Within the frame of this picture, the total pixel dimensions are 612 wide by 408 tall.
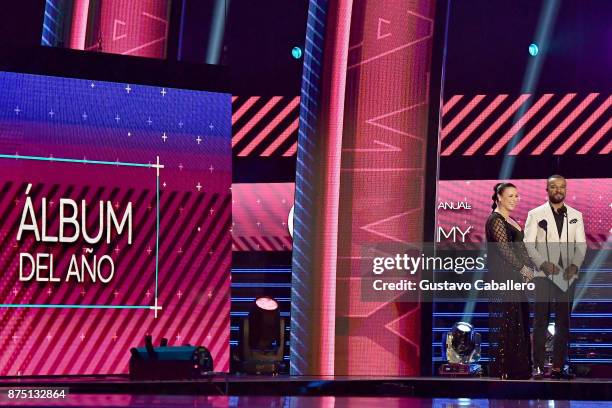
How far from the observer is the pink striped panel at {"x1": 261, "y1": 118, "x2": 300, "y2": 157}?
390 inches

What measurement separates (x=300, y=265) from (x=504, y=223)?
2372 millimetres

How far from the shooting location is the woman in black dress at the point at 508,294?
6738 millimetres

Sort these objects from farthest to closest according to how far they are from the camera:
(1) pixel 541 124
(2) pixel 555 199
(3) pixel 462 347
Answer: (1) pixel 541 124
(3) pixel 462 347
(2) pixel 555 199

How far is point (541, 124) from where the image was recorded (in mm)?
9641

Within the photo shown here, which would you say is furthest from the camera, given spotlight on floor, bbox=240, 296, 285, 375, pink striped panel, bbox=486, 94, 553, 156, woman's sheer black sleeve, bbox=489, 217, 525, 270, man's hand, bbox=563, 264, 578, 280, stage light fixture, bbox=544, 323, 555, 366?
pink striped panel, bbox=486, 94, 553, 156

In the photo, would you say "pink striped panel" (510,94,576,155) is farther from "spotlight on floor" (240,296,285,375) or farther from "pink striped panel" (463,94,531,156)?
"spotlight on floor" (240,296,285,375)

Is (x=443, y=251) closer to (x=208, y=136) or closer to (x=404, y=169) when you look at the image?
(x=404, y=169)

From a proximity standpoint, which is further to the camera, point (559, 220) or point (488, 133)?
point (488, 133)

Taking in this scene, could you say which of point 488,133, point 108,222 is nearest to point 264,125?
point 488,133

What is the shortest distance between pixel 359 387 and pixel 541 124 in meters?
3.99

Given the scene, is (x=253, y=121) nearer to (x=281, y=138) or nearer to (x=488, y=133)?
(x=281, y=138)

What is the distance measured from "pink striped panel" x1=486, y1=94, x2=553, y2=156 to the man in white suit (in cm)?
273

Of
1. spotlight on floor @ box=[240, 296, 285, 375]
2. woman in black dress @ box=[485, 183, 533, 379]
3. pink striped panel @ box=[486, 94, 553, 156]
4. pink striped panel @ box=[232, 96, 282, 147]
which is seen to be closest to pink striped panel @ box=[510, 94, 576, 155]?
pink striped panel @ box=[486, 94, 553, 156]
